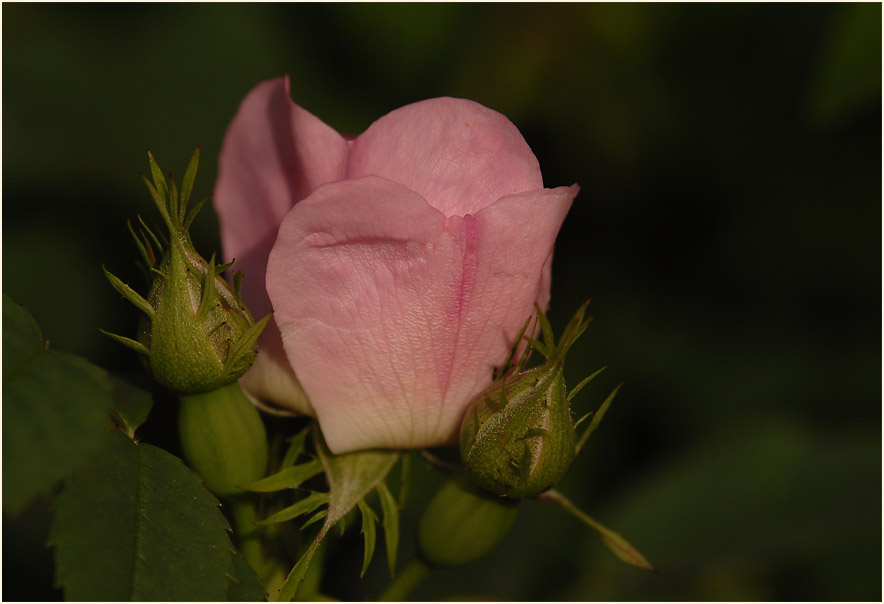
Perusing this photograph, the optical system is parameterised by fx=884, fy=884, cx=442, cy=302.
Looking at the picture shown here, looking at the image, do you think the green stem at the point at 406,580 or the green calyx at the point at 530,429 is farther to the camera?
the green stem at the point at 406,580

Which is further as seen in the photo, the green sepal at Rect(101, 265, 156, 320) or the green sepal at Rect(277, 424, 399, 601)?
the green sepal at Rect(277, 424, 399, 601)

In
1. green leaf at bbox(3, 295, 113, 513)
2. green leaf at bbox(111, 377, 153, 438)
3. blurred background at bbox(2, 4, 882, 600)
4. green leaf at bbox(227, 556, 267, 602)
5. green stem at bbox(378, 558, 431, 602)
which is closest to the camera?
green leaf at bbox(3, 295, 113, 513)

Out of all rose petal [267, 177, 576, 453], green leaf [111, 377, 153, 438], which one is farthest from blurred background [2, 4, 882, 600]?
rose petal [267, 177, 576, 453]

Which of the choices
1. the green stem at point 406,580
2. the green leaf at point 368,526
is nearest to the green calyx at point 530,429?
the green leaf at point 368,526

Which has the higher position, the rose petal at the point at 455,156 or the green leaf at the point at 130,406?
the rose petal at the point at 455,156

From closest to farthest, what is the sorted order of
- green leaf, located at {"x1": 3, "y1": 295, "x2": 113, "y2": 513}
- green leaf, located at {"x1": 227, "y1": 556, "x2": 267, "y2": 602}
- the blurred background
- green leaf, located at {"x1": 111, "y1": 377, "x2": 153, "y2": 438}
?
green leaf, located at {"x1": 3, "y1": 295, "x2": 113, "y2": 513} < green leaf, located at {"x1": 227, "y1": 556, "x2": 267, "y2": 602} < green leaf, located at {"x1": 111, "y1": 377, "x2": 153, "y2": 438} < the blurred background

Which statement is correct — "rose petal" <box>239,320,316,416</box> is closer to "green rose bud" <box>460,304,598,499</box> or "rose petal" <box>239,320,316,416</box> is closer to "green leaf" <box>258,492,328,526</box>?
"green leaf" <box>258,492,328,526</box>

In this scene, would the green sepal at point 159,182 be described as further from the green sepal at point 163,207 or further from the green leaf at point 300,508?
the green leaf at point 300,508
